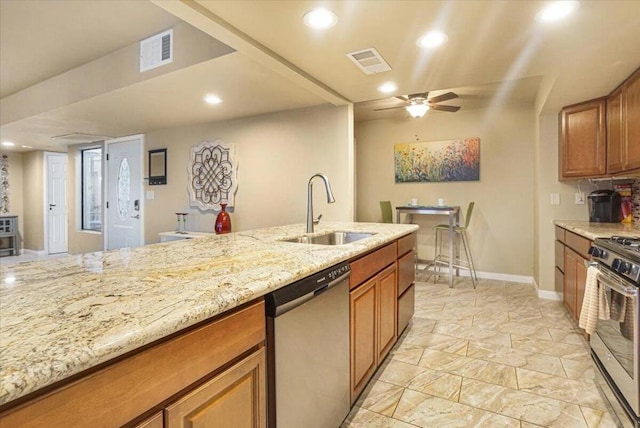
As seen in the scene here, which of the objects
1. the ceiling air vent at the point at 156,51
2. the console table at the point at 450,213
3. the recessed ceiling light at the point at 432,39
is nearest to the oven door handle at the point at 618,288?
the recessed ceiling light at the point at 432,39

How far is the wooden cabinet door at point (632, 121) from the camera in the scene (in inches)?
95.0

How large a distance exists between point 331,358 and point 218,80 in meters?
2.48

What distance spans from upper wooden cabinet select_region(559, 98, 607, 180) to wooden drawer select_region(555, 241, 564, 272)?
2.24 ft

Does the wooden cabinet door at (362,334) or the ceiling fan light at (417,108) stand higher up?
the ceiling fan light at (417,108)

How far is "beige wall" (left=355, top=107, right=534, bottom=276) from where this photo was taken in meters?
4.46

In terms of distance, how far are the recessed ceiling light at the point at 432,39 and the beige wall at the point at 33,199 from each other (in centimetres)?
831

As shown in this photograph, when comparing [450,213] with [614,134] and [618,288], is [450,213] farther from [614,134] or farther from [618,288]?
[618,288]

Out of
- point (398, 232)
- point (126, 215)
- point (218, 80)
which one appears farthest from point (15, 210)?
point (398, 232)

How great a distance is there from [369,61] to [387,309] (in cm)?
180

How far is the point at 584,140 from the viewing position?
3.20m

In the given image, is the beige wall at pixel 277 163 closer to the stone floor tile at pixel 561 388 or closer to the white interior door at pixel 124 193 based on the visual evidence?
the white interior door at pixel 124 193

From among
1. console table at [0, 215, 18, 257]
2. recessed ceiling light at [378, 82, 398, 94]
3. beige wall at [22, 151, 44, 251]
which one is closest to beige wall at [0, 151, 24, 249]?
beige wall at [22, 151, 44, 251]

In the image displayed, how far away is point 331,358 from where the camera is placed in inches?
58.3

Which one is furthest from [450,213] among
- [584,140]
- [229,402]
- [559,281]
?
[229,402]
